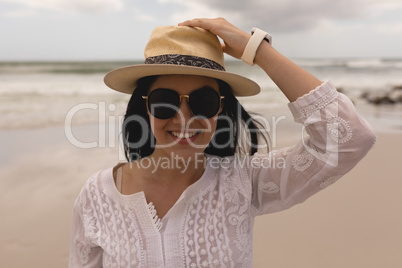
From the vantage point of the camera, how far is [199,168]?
191cm

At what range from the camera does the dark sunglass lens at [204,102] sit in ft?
5.53

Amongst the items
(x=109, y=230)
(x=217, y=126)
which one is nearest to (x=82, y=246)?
(x=109, y=230)

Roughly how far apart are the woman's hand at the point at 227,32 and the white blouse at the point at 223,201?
391mm

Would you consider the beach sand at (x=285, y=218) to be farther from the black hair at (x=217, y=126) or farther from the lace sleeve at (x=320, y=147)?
the lace sleeve at (x=320, y=147)

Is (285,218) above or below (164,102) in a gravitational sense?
below

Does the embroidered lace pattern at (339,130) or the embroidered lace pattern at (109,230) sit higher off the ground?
the embroidered lace pattern at (339,130)

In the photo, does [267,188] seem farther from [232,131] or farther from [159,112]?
[159,112]

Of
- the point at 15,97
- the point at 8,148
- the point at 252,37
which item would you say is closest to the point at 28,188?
the point at 8,148

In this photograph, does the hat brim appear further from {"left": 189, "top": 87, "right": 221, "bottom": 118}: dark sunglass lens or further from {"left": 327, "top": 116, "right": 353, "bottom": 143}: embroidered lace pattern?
{"left": 327, "top": 116, "right": 353, "bottom": 143}: embroidered lace pattern

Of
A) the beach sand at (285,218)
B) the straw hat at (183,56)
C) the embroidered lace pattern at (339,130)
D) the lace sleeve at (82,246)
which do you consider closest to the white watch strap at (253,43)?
the straw hat at (183,56)

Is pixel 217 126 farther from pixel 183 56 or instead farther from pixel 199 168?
pixel 183 56

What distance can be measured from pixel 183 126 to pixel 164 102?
0.15 metres

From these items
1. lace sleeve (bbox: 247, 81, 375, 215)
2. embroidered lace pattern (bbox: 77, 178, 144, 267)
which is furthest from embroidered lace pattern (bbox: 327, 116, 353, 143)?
embroidered lace pattern (bbox: 77, 178, 144, 267)

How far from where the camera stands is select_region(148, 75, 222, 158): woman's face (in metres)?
1.72
